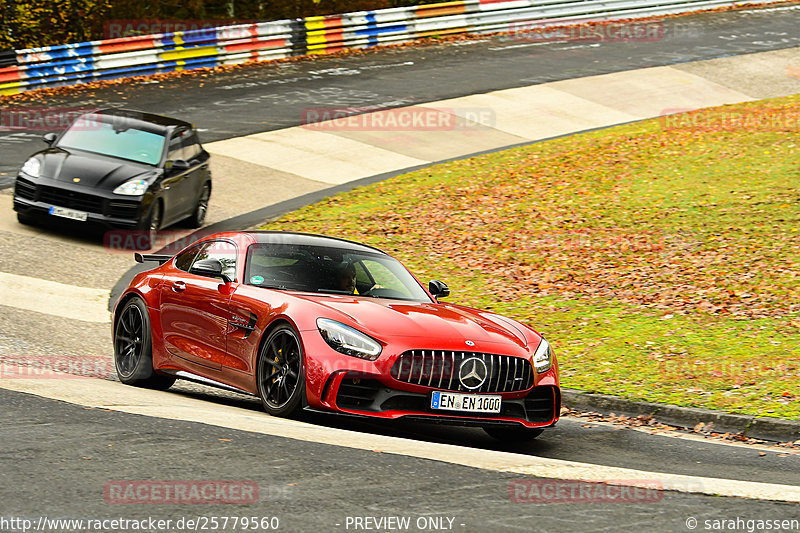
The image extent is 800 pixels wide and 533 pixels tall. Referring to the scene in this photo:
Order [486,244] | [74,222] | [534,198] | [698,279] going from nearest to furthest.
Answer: [698,279] → [74,222] → [486,244] → [534,198]

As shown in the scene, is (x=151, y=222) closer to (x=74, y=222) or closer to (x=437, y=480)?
(x=74, y=222)

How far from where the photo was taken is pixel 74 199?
15797mm

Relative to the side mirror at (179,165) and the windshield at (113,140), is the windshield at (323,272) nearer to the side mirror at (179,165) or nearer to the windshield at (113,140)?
the side mirror at (179,165)

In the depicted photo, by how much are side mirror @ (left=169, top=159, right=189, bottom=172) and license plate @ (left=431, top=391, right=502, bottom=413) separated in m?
10.1

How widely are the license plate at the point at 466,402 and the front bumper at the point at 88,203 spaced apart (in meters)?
9.23

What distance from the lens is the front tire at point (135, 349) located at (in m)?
9.60

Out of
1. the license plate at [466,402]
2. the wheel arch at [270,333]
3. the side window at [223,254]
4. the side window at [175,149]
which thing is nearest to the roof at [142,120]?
the side window at [175,149]

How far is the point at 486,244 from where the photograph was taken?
17.3 metres

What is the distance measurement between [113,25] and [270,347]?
26.3m

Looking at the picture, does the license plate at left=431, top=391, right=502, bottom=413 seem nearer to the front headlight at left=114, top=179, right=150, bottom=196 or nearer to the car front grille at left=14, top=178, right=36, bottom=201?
the front headlight at left=114, top=179, right=150, bottom=196

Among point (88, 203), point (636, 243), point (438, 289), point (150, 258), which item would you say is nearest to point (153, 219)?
point (88, 203)

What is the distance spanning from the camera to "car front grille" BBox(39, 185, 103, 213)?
15773 millimetres

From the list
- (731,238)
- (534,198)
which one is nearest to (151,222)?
(534,198)

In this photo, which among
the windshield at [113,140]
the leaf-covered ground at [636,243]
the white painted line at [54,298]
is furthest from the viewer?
the windshield at [113,140]
